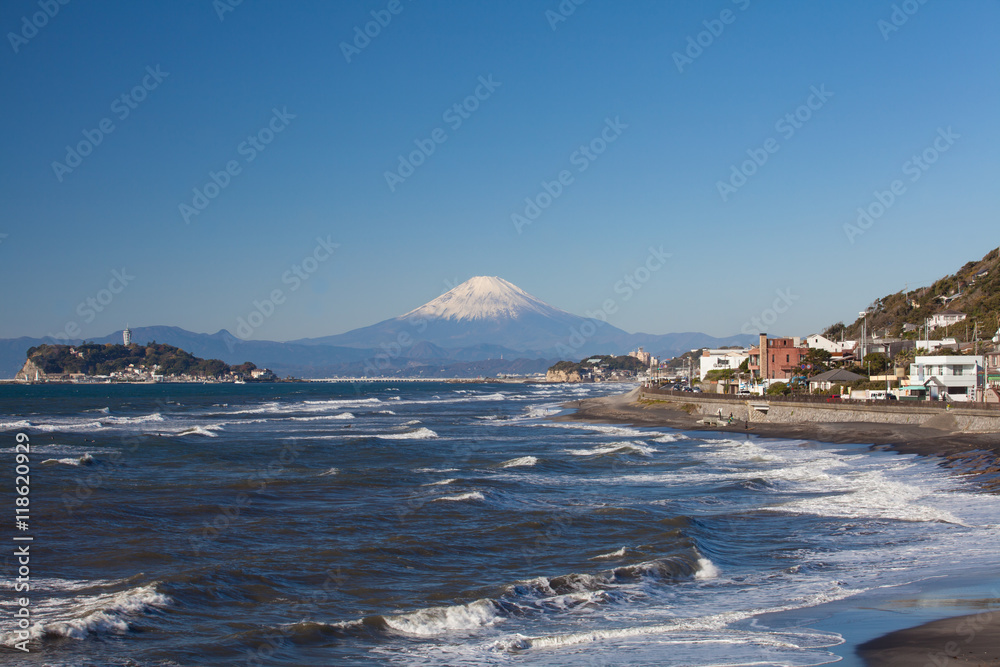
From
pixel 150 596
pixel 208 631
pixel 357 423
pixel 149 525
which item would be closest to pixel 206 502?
pixel 149 525

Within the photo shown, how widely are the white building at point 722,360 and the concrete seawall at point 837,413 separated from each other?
36163 millimetres

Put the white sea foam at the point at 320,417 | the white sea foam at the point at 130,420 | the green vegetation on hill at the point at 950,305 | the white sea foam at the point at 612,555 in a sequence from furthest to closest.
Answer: the green vegetation on hill at the point at 950,305 → the white sea foam at the point at 320,417 → the white sea foam at the point at 130,420 → the white sea foam at the point at 612,555

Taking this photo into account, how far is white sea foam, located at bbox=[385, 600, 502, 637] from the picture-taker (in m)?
11.9

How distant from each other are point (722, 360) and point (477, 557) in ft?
322

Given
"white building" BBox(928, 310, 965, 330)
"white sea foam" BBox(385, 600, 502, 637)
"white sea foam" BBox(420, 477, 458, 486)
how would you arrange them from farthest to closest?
1. "white building" BBox(928, 310, 965, 330)
2. "white sea foam" BBox(420, 477, 458, 486)
3. "white sea foam" BBox(385, 600, 502, 637)

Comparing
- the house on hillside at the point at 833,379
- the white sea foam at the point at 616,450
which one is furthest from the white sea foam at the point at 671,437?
the house on hillside at the point at 833,379

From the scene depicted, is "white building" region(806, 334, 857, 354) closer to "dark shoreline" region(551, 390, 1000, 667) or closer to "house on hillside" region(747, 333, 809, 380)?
"house on hillside" region(747, 333, 809, 380)

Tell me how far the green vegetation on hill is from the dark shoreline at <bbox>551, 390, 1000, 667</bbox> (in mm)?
31405

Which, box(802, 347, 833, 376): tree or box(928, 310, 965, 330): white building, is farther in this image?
box(928, 310, 965, 330): white building

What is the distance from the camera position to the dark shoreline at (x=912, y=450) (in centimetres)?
952

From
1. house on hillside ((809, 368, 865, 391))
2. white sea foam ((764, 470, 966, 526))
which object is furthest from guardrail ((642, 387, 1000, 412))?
white sea foam ((764, 470, 966, 526))

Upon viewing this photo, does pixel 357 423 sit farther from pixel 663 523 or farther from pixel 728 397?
pixel 663 523

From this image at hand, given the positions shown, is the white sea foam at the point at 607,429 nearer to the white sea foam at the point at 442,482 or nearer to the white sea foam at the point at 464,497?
the white sea foam at the point at 442,482

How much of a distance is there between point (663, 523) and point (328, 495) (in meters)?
10.9
